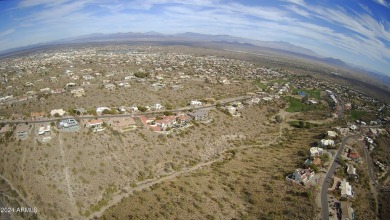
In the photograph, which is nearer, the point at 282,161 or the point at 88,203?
the point at 88,203

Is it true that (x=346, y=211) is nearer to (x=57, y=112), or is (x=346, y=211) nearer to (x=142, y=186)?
(x=142, y=186)

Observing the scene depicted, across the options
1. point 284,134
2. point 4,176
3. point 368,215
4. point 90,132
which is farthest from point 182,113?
point 368,215

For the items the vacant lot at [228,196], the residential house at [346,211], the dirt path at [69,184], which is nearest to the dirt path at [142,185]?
the vacant lot at [228,196]

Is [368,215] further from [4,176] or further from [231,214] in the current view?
[4,176]

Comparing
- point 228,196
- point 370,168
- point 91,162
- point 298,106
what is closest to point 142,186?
point 91,162

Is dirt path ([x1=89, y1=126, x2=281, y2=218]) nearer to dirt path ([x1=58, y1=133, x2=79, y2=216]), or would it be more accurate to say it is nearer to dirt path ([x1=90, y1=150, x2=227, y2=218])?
dirt path ([x1=90, y1=150, x2=227, y2=218])

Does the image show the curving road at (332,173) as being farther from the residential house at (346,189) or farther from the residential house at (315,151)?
the residential house at (315,151)
